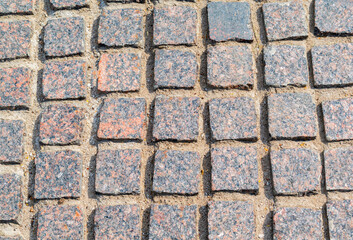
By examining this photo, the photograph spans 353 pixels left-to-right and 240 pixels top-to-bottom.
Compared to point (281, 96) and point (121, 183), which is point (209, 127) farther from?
point (121, 183)

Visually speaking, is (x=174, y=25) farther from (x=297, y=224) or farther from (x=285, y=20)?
(x=297, y=224)

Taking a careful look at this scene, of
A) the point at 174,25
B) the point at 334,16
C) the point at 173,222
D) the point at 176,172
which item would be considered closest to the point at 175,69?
the point at 174,25

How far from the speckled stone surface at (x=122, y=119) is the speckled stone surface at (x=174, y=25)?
13.0 inches

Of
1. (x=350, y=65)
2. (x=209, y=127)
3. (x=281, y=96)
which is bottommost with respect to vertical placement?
(x=209, y=127)

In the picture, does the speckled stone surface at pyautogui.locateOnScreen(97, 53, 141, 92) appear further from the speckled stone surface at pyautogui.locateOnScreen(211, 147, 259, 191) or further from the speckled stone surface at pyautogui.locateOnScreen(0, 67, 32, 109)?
the speckled stone surface at pyautogui.locateOnScreen(211, 147, 259, 191)

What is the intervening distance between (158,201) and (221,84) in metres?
0.59

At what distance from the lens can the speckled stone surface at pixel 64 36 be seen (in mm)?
1829

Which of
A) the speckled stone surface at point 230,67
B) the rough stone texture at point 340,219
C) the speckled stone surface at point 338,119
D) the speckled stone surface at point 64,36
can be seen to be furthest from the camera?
the speckled stone surface at point 64,36

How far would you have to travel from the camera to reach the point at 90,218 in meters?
1.64

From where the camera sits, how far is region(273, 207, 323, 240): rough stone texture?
152 cm

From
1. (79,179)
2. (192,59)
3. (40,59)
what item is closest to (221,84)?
(192,59)

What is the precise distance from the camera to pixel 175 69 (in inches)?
68.9

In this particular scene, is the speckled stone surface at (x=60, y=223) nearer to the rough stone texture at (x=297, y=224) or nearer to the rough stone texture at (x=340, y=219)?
the rough stone texture at (x=297, y=224)

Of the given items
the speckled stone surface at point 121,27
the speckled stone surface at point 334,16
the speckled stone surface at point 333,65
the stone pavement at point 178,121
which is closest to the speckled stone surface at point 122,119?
the stone pavement at point 178,121
